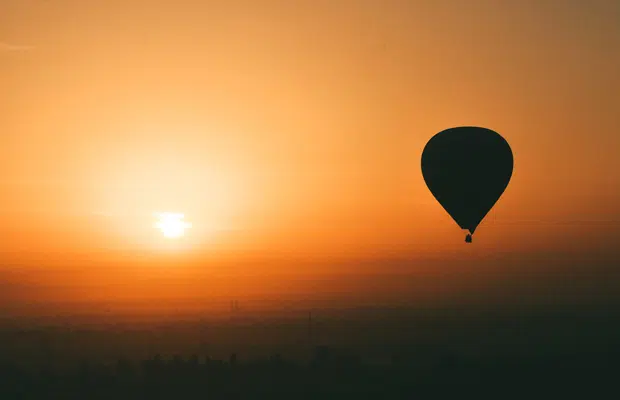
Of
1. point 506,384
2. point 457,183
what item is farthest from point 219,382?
point 457,183

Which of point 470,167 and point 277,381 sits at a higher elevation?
point 470,167

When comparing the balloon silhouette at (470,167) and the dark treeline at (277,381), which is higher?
the balloon silhouette at (470,167)

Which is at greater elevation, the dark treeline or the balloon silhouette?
the balloon silhouette

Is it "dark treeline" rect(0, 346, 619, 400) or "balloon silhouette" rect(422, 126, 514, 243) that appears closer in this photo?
"balloon silhouette" rect(422, 126, 514, 243)

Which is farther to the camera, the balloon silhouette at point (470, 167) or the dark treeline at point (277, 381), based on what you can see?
the dark treeline at point (277, 381)

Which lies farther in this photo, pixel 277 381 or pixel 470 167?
pixel 277 381

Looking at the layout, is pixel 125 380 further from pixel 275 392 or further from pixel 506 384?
pixel 506 384
